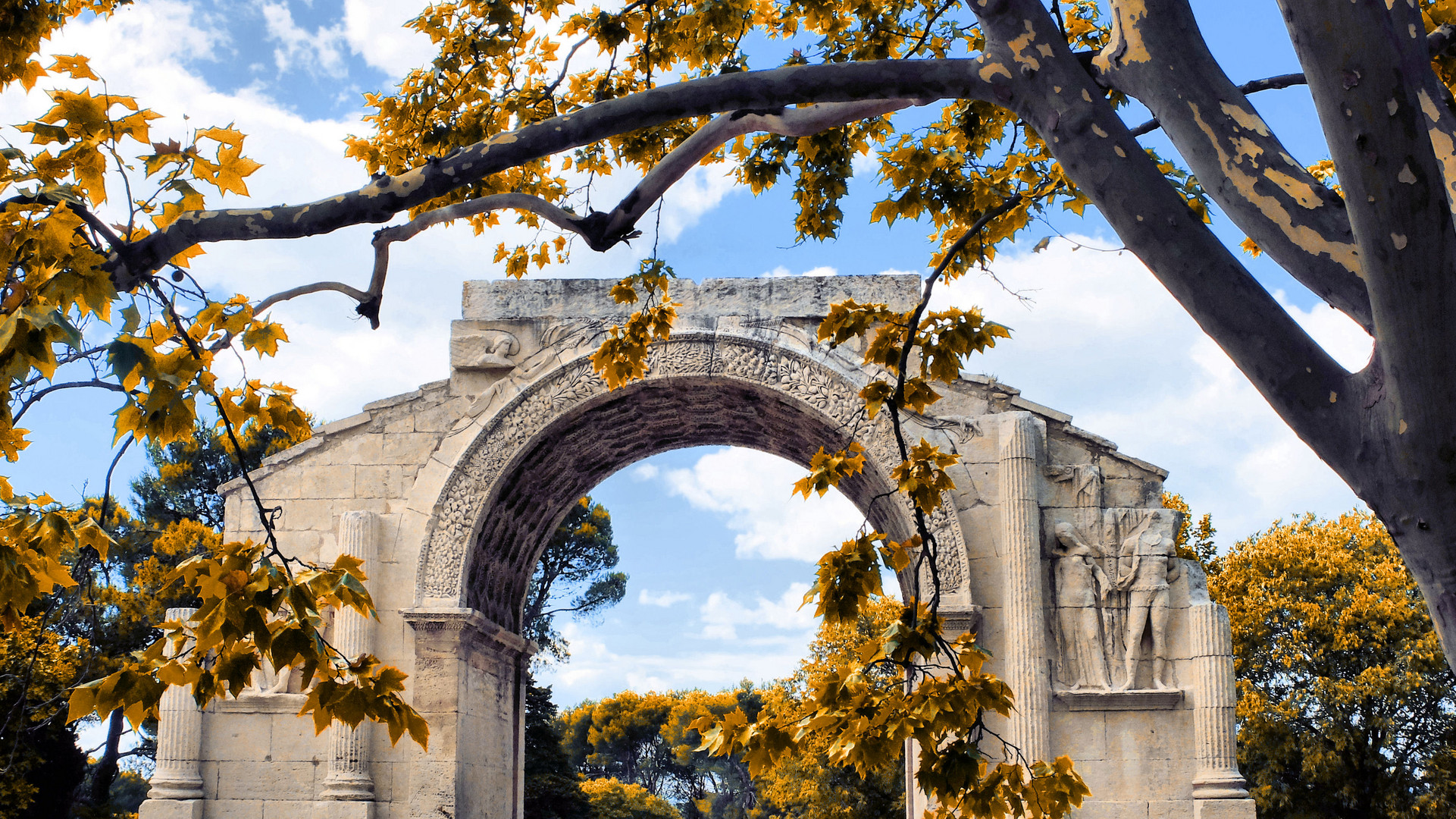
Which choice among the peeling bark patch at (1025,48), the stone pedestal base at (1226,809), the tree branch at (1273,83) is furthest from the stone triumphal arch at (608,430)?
the peeling bark patch at (1025,48)

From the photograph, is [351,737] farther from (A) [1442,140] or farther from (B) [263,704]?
(A) [1442,140]

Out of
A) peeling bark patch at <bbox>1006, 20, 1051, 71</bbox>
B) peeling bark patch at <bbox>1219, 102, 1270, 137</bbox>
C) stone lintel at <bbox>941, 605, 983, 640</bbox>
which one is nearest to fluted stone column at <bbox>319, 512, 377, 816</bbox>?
stone lintel at <bbox>941, 605, 983, 640</bbox>

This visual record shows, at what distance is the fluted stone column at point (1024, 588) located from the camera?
11062mm

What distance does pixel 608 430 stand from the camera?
43.9ft

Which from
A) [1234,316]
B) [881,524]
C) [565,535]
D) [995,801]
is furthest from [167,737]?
[565,535]

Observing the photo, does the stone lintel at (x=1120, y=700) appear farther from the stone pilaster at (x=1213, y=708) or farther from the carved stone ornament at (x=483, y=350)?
the carved stone ornament at (x=483, y=350)

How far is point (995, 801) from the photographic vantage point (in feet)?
16.3

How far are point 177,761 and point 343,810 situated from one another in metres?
1.66

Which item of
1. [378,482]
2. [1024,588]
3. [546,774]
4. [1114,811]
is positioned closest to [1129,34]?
[1024,588]

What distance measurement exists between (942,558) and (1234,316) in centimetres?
841

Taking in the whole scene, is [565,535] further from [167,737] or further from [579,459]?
[167,737]

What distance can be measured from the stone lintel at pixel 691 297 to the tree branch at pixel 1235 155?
8572 millimetres

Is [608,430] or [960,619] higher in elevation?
[608,430]

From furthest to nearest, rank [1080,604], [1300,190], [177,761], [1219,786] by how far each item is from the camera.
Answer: [177,761] → [1080,604] → [1219,786] → [1300,190]
